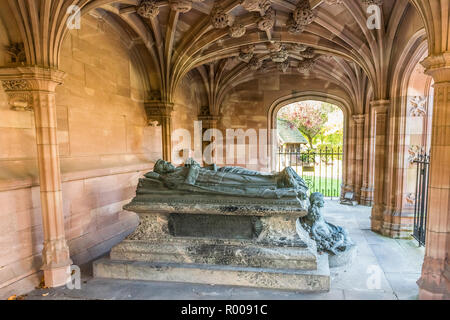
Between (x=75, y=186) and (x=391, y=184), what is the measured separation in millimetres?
5901

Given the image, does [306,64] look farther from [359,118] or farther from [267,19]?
[267,19]

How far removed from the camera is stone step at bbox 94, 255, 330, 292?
3.40 meters

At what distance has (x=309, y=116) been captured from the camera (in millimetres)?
20922

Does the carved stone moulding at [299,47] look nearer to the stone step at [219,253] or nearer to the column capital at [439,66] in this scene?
the column capital at [439,66]

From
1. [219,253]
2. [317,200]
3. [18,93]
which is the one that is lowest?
[219,253]

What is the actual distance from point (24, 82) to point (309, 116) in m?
19.7

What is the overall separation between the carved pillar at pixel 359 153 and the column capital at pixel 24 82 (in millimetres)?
8590

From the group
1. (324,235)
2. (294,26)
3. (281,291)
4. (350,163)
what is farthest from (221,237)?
(350,163)

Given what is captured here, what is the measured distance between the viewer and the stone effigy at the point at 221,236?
3.55 m

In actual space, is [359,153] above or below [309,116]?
below

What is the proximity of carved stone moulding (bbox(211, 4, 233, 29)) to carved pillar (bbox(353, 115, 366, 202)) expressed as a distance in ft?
18.9

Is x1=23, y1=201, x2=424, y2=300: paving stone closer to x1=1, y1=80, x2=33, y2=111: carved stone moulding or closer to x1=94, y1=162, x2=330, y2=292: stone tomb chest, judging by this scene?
x1=94, y1=162, x2=330, y2=292: stone tomb chest

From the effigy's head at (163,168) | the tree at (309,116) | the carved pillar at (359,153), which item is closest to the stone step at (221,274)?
the effigy's head at (163,168)

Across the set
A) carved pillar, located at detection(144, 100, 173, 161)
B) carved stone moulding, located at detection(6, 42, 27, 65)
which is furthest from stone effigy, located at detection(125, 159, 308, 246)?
carved pillar, located at detection(144, 100, 173, 161)
